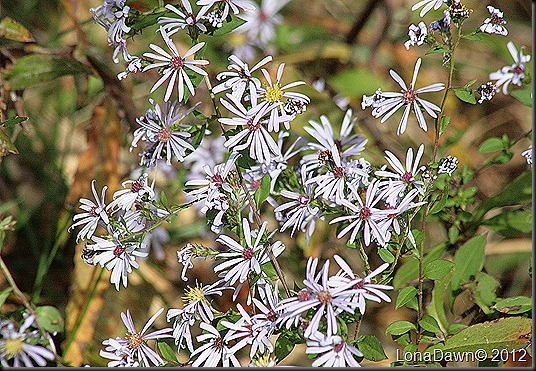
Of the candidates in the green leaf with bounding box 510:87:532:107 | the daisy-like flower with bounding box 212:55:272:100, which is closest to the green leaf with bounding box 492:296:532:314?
the green leaf with bounding box 510:87:532:107

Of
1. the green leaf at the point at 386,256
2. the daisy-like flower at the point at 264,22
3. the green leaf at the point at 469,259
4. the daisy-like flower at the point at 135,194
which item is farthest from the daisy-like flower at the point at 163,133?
the daisy-like flower at the point at 264,22

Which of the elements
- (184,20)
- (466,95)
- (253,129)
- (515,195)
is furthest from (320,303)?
(515,195)

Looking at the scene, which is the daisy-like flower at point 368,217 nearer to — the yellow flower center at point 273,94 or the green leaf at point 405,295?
the green leaf at point 405,295

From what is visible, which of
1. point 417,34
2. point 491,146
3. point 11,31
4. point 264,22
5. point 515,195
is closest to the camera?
point 417,34

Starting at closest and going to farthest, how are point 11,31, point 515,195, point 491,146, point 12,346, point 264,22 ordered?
point 12,346 → point 491,146 → point 515,195 → point 11,31 → point 264,22

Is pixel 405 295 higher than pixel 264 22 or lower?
lower

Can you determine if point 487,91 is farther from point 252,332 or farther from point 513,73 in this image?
point 252,332
